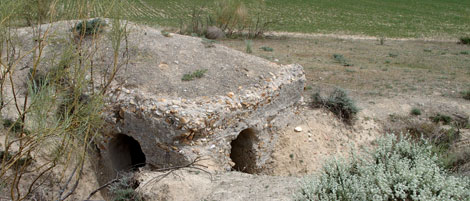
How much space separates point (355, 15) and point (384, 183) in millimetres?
31816

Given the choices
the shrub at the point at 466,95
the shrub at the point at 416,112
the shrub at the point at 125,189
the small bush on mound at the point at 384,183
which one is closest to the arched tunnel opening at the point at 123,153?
the shrub at the point at 125,189

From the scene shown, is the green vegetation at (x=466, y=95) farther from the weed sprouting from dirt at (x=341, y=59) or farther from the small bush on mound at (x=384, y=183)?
the small bush on mound at (x=384, y=183)

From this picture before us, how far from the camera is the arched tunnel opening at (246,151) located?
10.2 metres

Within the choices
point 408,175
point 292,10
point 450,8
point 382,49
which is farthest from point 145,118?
point 450,8

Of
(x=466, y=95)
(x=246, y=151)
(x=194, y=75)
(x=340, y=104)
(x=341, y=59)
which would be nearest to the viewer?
(x=194, y=75)

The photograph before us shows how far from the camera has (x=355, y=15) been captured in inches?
1373

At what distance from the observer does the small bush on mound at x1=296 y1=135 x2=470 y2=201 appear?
5316 mm

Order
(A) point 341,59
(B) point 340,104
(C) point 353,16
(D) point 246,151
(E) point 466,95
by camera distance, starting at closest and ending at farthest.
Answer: (D) point 246,151 < (B) point 340,104 < (E) point 466,95 < (A) point 341,59 < (C) point 353,16

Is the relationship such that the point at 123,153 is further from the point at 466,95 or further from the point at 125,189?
the point at 466,95

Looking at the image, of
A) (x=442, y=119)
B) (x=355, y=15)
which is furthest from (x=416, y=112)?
(x=355, y=15)

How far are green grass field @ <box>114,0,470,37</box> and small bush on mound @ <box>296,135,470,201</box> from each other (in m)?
17.2

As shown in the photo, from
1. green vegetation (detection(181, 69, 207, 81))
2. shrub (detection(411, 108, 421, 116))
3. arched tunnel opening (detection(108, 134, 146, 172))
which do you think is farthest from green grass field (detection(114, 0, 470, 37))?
shrub (detection(411, 108, 421, 116))

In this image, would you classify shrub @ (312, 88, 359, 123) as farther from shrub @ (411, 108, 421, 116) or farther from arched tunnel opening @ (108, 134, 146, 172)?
arched tunnel opening @ (108, 134, 146, 172)

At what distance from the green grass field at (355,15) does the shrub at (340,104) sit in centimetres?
1209
